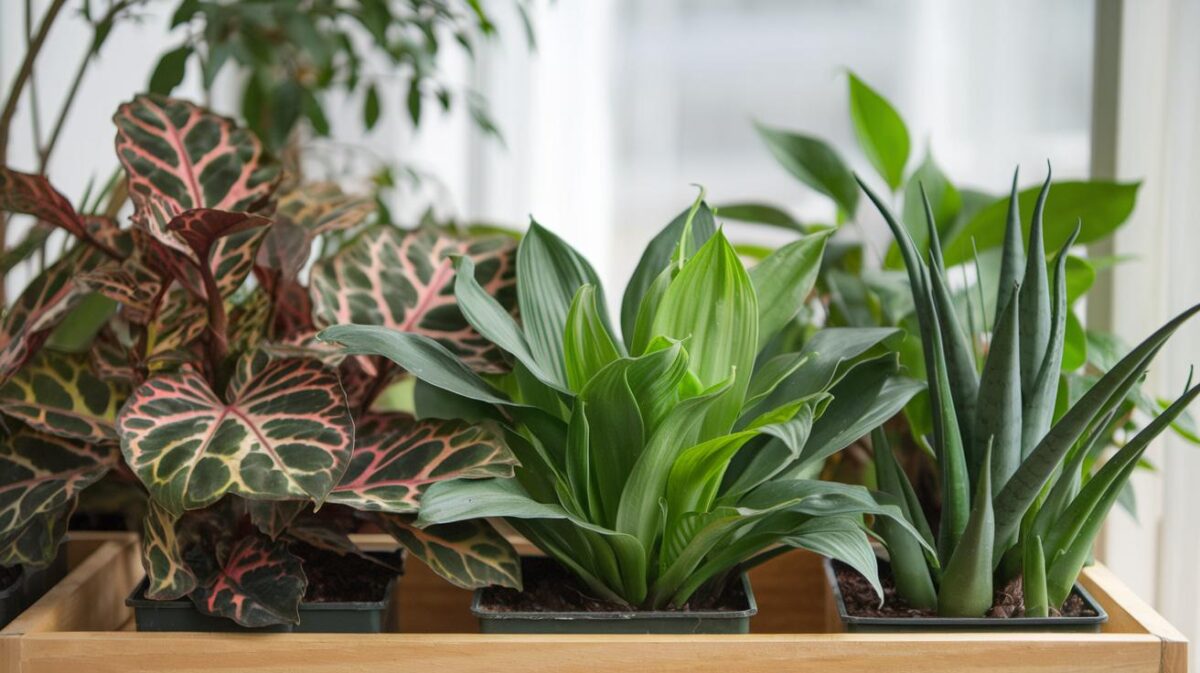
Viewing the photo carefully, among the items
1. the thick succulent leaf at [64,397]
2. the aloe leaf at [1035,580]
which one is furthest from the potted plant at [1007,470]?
the thick succulent leaf at [64,397]

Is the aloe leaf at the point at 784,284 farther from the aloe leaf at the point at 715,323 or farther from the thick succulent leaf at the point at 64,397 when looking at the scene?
the thick succulent leaf at the point at 64,397

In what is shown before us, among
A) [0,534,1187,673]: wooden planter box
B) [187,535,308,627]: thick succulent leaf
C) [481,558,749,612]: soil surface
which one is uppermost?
[187,535,308,627]: thick succulent leaf

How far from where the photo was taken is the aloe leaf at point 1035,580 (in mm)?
700

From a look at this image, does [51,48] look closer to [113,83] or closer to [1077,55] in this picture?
[113,83]

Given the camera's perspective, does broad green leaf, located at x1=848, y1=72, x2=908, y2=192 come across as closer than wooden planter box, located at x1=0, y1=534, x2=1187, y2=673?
No

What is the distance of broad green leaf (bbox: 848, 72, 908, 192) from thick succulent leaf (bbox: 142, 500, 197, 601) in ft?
2.48

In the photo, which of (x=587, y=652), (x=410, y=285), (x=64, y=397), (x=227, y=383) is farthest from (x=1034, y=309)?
(x=64, y=397)

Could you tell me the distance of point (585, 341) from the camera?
2.39 ft

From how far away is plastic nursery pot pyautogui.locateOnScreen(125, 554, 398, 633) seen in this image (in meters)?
0.72

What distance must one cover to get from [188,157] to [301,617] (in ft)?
1.21

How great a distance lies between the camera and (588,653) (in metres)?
0.67

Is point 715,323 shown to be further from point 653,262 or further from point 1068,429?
point 1068,429

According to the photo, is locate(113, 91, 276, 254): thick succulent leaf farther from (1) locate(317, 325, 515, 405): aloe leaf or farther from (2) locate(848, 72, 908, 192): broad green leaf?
(2) locate(848, 72, 908, 192): broad green leaf

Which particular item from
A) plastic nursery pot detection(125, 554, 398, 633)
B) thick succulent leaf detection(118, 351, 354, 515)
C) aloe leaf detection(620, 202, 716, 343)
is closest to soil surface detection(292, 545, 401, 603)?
plastic nursery pot detection(125, 554, 398, 633)
